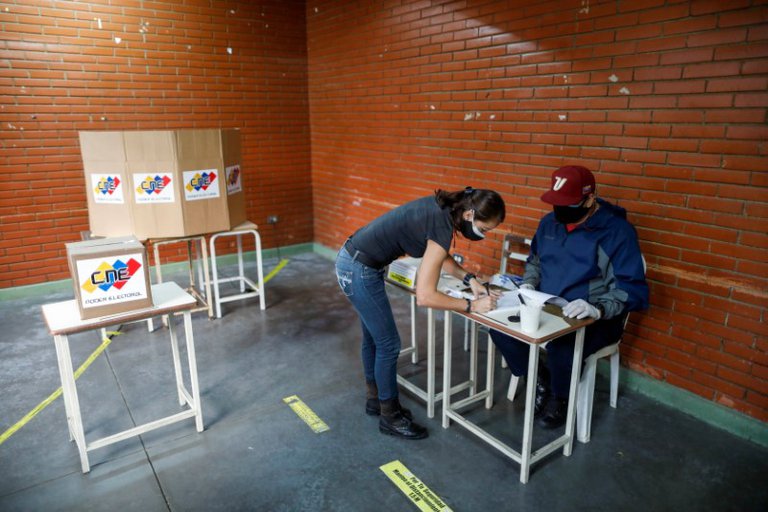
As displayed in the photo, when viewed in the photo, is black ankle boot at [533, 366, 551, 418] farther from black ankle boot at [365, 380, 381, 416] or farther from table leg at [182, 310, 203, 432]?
table leg at [182, 310, 203, 432]

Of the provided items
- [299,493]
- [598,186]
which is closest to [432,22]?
[598,186]

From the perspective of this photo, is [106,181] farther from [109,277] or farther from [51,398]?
[109,277]

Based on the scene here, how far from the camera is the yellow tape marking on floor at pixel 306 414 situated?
9.68 feet

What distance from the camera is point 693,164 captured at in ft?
9.40

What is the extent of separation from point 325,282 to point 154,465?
3.12 m

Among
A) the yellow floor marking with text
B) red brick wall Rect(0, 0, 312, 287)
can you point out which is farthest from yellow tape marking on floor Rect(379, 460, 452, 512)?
red brick wall Rect(0, 0, 312, 287)

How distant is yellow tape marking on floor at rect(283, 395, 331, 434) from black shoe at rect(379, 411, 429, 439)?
0.34m

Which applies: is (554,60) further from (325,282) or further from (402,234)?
(325,282)

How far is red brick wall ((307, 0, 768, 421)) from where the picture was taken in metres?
2.69

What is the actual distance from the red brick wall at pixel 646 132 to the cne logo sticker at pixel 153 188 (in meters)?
2.26

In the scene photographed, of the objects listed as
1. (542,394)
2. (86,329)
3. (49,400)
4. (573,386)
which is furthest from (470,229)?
(49,400)

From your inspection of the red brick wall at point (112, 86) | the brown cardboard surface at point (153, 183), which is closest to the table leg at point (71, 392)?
the brown cardboard surface at point (153, 183)

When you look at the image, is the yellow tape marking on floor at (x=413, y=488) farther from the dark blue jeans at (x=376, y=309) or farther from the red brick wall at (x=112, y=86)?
the red brick wall at (x=112, y=86)

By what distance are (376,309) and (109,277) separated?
131 cm
